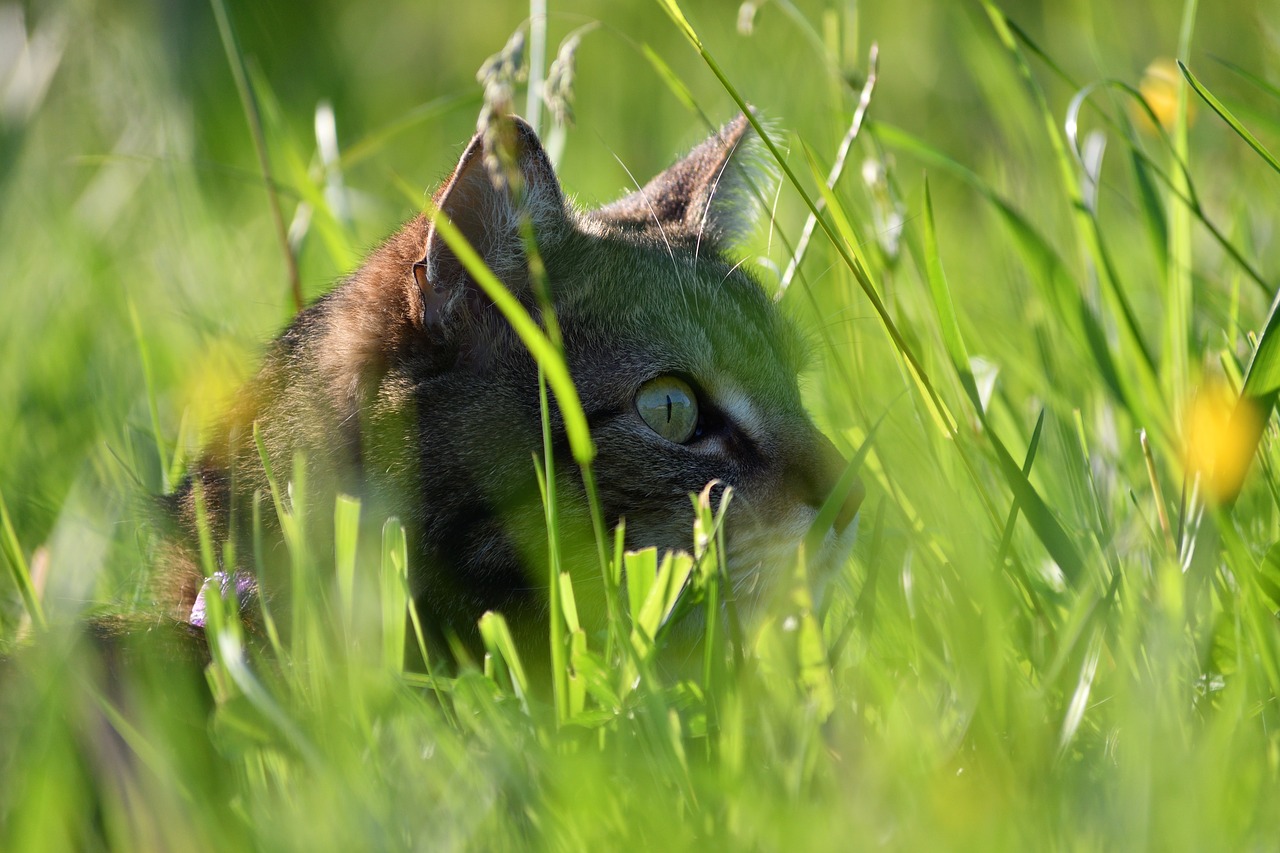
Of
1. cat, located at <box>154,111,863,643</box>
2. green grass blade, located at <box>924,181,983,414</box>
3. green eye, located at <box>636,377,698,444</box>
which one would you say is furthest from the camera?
green eye, located at <box>636,377,698,444</box>

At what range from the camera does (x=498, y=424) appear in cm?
142

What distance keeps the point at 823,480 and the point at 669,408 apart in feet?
0.76

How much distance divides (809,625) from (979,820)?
24cm

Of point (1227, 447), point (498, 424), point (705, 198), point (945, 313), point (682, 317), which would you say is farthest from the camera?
point (705, 198)

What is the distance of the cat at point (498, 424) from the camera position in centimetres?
138

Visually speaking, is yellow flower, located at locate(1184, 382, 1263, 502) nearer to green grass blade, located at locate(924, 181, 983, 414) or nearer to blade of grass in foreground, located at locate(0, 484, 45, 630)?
green grass blade, located at locate(924, 181, 983, 414)

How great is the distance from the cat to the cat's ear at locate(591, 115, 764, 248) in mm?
308

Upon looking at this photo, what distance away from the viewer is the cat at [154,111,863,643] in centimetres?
138

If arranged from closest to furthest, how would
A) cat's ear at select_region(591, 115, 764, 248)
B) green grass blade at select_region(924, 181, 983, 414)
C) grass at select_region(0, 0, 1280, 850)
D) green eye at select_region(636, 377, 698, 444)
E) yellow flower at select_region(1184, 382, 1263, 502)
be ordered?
1. grass at select_region(0, 0, 1280, 850)
2. yellow flower at select_region(1184, 382, 1263, 502)
3. green grass blade at select_region(924, 181, 983, 414)
4. green eye at select_region(636, 377, 698, 444)
5. cat's ear at select_region(591, 115, 764, 248)

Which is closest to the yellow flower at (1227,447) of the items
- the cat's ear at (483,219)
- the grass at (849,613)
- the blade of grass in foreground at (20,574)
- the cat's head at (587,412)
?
the grass at (849,613)

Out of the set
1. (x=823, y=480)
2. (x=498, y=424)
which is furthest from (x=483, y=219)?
(x=823, y=480)

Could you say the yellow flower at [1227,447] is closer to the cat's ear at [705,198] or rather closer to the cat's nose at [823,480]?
the cat's nose at [823,480]

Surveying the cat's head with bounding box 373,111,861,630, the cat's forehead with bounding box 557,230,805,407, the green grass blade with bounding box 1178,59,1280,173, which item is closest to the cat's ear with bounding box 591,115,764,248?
the cat's forehead with bounding box 557,230,805,407

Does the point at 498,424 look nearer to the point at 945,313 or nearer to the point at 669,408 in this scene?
the point at 669,408
